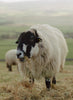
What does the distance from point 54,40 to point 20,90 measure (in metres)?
1.72

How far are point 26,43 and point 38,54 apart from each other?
2.04ft

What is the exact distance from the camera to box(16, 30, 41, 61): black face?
427 centimetres

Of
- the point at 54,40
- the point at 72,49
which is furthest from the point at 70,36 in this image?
the point at 54,40

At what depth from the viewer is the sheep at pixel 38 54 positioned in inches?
173

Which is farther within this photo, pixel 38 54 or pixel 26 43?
pixel 38 54

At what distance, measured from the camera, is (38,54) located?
4.86m

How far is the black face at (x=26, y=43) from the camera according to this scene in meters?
4.27

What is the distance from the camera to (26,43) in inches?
172

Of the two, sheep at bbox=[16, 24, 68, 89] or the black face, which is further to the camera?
sheep at bbox=[16, 24, 68, 89]

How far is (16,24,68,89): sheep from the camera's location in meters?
4.39

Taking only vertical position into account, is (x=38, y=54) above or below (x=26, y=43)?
below

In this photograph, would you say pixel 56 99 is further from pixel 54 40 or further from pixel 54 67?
pixel 54 40

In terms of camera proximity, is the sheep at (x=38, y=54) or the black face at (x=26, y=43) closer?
the black face at (x=26, y=43)

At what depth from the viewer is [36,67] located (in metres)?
5.09
